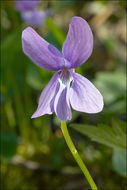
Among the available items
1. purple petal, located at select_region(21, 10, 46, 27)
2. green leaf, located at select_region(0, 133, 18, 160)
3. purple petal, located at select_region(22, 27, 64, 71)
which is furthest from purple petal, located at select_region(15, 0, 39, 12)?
purple petal, located at select_region(22, 27, 64, 71)

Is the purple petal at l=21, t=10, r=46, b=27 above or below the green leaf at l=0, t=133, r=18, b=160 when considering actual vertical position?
above

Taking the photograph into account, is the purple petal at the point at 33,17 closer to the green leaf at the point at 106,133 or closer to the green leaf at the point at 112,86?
the green leaf at the point at 112,86

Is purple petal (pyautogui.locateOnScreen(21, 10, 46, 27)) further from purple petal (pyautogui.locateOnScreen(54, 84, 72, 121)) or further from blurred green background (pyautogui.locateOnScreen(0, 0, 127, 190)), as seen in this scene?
purple petal (pyautogui.locateOnScreen(54, 84, 72, 121))

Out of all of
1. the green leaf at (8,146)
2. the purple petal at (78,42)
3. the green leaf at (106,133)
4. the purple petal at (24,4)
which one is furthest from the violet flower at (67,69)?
the purple petal at (24,4)

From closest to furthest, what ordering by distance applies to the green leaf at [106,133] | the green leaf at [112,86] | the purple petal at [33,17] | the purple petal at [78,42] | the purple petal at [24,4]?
the purple petal at [78,42], the green leaf at [106,133], the green leaf at [112,86], the purple petal at [24,4], the purple petal at [33,17]

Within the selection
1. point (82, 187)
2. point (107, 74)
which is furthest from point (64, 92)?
point (107, 74)

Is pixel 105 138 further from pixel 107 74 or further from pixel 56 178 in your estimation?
pixel 107 74
